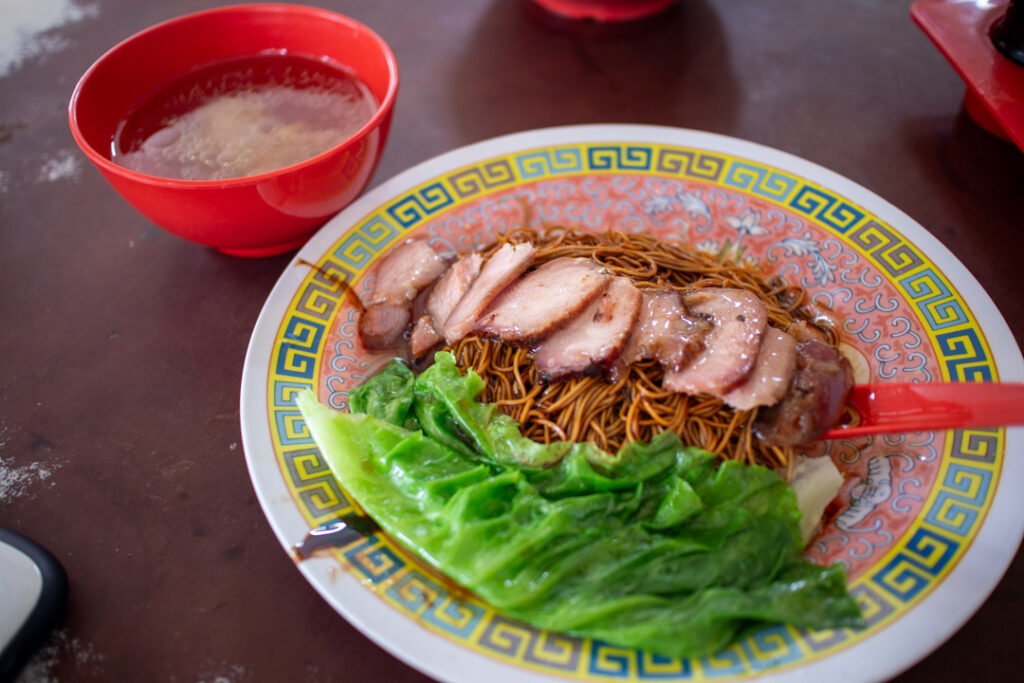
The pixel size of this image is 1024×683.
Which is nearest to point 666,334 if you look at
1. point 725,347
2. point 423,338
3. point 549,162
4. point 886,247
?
→ point 725,347

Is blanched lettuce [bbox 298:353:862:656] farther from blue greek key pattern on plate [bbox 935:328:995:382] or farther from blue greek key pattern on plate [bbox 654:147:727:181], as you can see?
blue greek key pattern on plate [bbox 654:147:727:181]

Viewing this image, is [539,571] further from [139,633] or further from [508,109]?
[508,109]

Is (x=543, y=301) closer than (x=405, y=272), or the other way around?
(x=543, y=301)

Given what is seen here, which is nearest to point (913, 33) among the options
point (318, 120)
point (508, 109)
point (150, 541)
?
point (508, 109)

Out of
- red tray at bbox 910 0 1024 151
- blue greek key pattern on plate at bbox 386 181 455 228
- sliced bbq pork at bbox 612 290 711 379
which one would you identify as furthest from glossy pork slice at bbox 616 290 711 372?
red tray at bbox 910 0 1024 151

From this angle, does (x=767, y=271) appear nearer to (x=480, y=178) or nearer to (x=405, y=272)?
(x=480, y=178)
